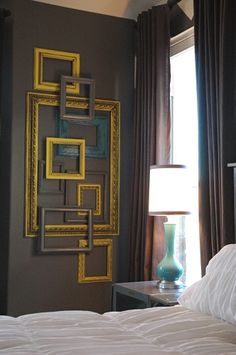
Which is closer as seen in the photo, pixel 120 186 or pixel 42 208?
pixel 42 208

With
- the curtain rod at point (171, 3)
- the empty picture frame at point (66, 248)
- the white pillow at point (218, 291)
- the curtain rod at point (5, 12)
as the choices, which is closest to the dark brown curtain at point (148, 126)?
the curtain rod at point (171, 3)

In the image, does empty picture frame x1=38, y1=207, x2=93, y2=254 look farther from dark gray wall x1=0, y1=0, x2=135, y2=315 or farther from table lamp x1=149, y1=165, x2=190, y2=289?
table lamp x1=149, y1=165, x2=190, y2=289

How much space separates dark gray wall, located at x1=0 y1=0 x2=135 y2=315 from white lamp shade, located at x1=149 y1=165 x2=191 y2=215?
34.1 inches

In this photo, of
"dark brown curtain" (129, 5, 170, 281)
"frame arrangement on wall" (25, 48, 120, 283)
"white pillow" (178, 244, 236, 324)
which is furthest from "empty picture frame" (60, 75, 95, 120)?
"white pillow" (178, 244, 236, 324)

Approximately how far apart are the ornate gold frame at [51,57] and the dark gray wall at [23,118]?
0.13 ft

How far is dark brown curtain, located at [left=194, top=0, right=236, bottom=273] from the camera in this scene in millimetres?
2619

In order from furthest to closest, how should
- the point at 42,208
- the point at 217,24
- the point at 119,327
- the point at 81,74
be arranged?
the point at 81,74 < the point at 42,208 < the point at 217,24 < the point at 119,327

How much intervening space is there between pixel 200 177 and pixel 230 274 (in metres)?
1.00

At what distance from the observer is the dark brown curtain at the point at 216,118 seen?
8.59 feet

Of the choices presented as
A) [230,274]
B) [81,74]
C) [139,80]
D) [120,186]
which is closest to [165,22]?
[139,80]

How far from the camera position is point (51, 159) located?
346cm

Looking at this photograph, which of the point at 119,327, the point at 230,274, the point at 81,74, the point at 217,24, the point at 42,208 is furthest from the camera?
the point at 81,74

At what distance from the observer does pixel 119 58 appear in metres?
3.77

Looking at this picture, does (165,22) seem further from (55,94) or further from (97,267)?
(97,267)
